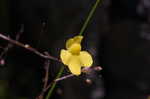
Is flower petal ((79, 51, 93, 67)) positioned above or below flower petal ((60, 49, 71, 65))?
below

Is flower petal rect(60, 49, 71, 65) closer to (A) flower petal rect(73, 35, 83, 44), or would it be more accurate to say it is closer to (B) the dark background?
(A) flower petal rect(73, 35, 83, 44)

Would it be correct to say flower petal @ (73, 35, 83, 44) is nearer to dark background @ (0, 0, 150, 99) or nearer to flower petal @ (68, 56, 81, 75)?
flower petal @ (68, 56, 81, 75)

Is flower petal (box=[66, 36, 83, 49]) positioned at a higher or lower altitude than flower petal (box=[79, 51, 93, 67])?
higher

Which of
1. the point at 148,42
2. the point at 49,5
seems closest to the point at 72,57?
the point at 49,5

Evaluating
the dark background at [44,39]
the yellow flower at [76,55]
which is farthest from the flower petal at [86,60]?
the dark background at [44,39]

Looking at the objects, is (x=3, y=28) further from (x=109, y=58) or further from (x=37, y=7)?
(x=109, y=58)

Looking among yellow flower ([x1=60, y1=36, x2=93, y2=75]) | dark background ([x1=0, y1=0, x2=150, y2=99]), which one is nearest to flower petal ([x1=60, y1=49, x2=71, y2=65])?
yellow flower ([x1=60, y1=36, x2=93, y2=75])

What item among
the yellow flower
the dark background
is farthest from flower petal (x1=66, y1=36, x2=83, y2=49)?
the dark background

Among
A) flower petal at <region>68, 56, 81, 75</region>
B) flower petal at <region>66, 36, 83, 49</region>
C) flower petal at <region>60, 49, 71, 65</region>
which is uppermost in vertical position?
flower petal at <region>66, 36, 83, 49</region>

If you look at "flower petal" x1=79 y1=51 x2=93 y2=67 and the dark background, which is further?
the dark background
